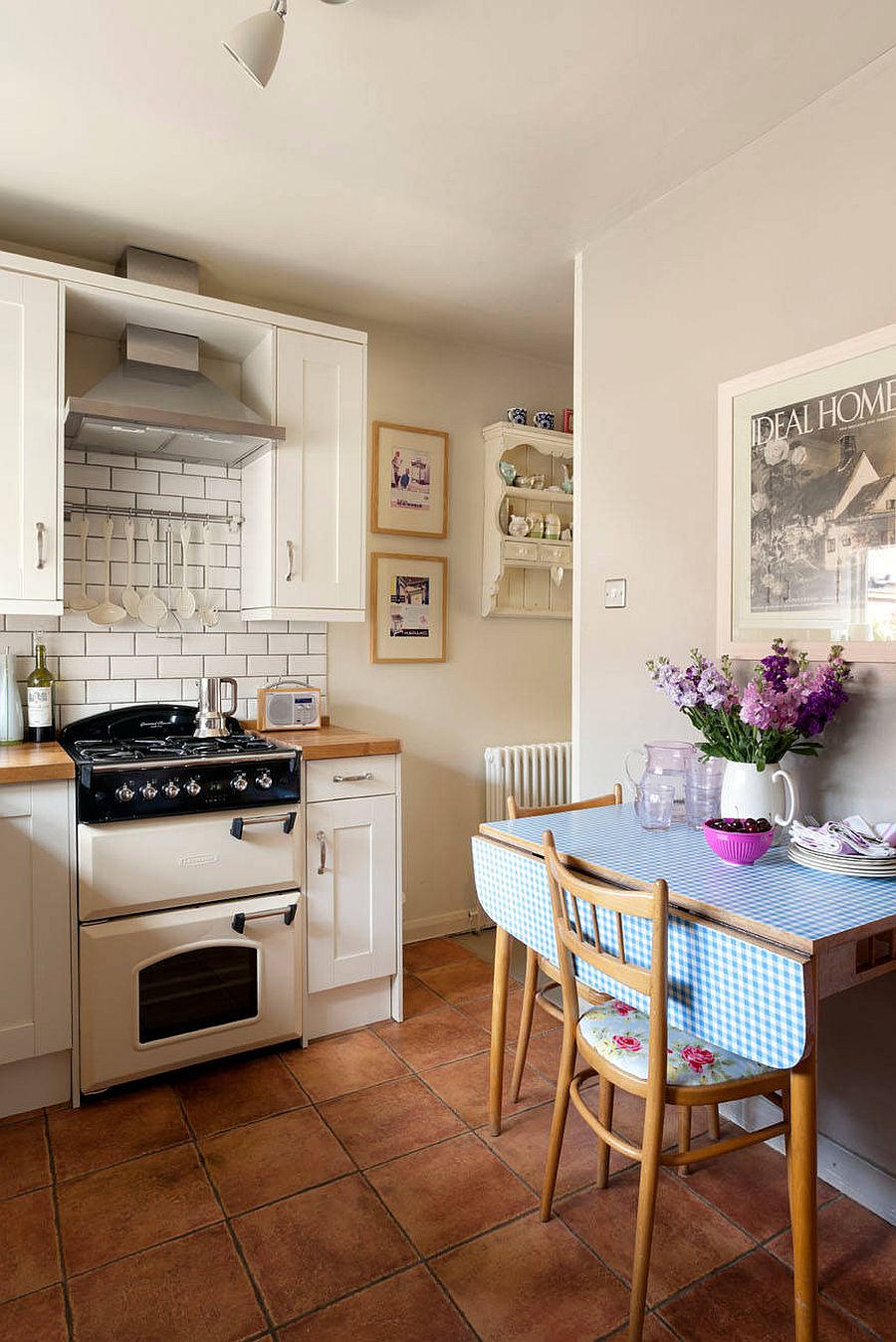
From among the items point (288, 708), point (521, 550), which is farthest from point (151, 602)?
point (521, 550)

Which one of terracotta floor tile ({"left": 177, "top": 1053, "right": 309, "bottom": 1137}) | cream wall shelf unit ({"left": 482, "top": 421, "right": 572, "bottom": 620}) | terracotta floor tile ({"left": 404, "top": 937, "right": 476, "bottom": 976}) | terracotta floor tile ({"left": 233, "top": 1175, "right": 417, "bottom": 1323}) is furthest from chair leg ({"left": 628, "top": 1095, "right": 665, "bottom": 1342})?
cream wall shelf unit ({"left": 482, "top": 421, "right": 572, "bottom": 620})

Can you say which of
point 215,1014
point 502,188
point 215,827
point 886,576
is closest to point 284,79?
point 502,188

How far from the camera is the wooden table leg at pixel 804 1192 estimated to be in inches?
53.9

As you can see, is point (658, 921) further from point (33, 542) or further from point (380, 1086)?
point (33, 542)

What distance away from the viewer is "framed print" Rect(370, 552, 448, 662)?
350cm

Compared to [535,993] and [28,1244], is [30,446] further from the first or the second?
[535,993]

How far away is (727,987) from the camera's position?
1.42 meters

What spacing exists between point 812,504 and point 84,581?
7.62ft

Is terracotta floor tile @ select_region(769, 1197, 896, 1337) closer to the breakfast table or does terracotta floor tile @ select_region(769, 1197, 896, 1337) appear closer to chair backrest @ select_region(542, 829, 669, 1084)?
the breakfast table

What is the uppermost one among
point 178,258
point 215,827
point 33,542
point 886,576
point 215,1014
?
point 178,258

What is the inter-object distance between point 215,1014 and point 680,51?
2800 mm

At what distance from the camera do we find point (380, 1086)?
244 cm

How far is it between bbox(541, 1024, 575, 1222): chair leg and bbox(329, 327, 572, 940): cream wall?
1820mm

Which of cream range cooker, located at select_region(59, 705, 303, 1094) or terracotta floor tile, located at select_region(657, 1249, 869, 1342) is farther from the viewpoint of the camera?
cream range cooker, located at select_region(59, 705, 303, 1094)
